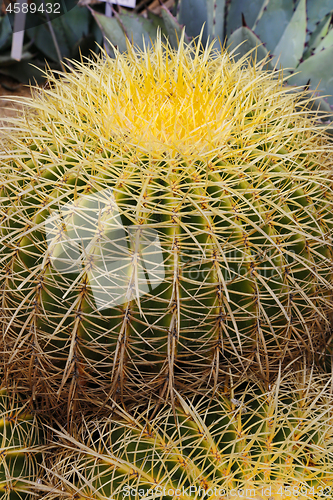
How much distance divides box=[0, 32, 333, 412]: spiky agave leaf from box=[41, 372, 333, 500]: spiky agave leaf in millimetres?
67

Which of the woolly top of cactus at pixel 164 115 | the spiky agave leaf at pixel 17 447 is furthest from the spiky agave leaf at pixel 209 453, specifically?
the woolly top of cactus at pixel 164 115

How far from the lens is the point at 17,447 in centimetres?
87

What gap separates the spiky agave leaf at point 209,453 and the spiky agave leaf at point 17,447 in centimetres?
5

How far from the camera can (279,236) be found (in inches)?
31.9

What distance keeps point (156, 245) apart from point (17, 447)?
514mm

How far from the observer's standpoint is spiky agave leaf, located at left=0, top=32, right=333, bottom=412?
750mm

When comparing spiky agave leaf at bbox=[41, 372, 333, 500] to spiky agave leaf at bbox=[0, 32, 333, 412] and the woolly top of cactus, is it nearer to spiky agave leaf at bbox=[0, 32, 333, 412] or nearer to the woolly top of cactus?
spiky agave leaf at bbox=[0, 32, 333, 412]

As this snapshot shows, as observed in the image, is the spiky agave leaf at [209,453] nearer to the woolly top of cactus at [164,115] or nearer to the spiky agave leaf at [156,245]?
the spiky agave leaf at [156,245]

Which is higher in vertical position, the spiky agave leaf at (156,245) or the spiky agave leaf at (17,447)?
the spiky agave leaf at (156,245)

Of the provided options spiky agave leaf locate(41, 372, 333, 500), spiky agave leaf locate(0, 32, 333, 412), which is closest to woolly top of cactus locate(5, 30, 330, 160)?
spiky agave leaf locate(0, 32, 333, 412)

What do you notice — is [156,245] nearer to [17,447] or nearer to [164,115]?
[164,115]

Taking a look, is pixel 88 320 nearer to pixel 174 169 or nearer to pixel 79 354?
pixel 79 354

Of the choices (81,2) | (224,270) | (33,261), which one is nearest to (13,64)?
(81,2)

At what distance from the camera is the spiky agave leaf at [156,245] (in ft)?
2.46
